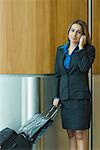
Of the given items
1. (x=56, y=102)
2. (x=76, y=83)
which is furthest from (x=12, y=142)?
(x=76, y=83)

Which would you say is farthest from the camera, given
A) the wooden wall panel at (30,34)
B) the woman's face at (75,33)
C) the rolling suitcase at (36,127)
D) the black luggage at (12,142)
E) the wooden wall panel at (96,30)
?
the wooden wall panel at (96,30)

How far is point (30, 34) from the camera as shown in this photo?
7.68ft

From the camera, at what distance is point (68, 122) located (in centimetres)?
207

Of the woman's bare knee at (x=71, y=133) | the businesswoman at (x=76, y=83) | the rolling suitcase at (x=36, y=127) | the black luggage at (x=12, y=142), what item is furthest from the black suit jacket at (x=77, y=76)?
the black luggage at (x=12, y=142)

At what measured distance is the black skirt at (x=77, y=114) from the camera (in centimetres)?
203

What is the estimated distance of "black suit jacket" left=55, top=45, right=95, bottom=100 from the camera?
2.03 m

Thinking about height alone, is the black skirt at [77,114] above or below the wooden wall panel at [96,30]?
below

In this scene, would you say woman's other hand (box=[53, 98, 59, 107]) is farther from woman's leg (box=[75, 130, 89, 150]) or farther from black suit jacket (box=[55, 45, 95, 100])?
woman's leg (box=[75, 130, 89, 150])

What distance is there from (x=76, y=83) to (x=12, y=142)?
539mm

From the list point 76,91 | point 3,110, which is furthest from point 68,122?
point 3,110

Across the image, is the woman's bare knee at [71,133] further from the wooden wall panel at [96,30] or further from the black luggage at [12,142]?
the wooden wall panel at [96,30]

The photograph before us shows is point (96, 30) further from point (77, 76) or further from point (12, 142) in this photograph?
point (12, 142)

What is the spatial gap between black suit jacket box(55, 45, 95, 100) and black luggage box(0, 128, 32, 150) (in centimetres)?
38

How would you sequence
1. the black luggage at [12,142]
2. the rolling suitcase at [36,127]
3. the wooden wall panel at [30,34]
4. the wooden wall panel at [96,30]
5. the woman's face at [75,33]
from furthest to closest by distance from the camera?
the wooden wall panel at [96,30] → the wooden wall panel at [30,34] → the woman's face at [75,33] → the rolling suitcase at [36,127] → the black luggage at [12,142]
